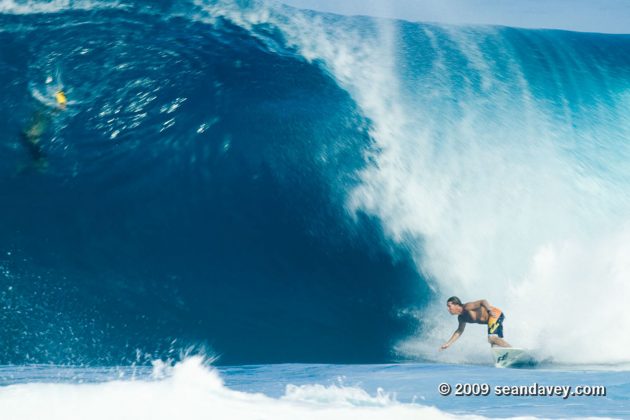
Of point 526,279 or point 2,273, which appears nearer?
point 2,273

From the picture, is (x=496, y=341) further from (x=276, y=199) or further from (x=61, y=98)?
(x=61, y=98)

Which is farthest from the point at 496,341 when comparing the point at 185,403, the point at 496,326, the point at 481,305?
the point at 185,403

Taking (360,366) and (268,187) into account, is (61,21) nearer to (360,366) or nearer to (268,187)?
(268,187)

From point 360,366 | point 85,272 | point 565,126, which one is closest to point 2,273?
A: point 85,272

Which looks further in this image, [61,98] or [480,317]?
[61,98]

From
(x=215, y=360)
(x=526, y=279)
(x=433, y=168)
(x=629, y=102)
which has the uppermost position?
(x=629, y=102)

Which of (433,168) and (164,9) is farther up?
(164,9)

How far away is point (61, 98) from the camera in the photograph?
1016 centimetres

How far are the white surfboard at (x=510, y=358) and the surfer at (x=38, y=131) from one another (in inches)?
244

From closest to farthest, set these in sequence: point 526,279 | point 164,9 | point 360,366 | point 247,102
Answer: point 360,366 < point 526,279 < point 247,102 < point 164,9

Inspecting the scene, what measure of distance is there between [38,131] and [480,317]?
6252 mm

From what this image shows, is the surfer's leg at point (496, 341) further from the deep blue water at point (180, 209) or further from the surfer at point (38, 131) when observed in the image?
the surfer at point (38, 131)

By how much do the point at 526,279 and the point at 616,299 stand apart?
1.20 metres

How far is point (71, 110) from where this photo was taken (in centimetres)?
1008
